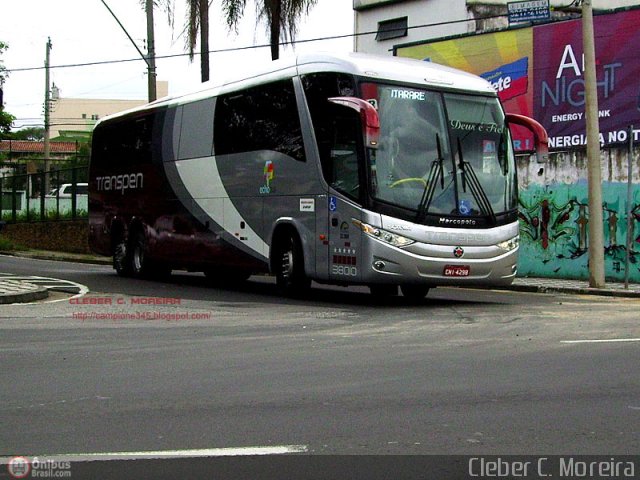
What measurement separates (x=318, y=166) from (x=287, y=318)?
320cm

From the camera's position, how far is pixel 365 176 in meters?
15.2

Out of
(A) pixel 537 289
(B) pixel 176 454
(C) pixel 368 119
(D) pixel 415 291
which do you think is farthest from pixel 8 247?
(B) pixel 176 454

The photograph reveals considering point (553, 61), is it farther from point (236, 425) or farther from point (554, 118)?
point (236, 425)

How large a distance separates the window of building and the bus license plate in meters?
21.9

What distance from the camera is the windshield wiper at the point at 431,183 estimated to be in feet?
49.9

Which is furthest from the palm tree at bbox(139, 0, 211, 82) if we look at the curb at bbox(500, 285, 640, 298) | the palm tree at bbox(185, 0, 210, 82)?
the curb at bbox(500, 285, 640, 298)

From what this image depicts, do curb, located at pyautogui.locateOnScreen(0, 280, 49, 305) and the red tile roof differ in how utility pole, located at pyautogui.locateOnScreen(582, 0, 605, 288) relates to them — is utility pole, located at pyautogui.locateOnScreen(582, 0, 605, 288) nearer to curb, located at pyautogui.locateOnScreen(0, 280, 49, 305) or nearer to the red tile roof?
curb, located at pyautogui.locateOnScreen(0, 280, 49, 305)

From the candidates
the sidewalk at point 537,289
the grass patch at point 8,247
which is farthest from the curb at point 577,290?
the grass patch at point 8,247

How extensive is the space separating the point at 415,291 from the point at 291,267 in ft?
6.88

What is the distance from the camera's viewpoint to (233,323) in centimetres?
1322

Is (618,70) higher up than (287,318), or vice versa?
(618,70)

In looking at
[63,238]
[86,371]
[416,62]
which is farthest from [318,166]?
[63,238]

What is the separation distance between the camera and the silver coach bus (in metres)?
15.2

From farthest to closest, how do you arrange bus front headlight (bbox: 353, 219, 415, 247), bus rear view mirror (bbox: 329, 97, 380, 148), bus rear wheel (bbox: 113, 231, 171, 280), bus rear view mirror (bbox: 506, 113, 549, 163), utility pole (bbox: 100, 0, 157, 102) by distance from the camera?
utility pole (bbox: 100, 0, 157, 102)
bus rear wheel (bbox: 113, 231, 171, 280)
bus rear view mirror (bbox: 506, 113, 549, 163)
bus front headlight (bbox: 353, 219, 415, 247)
bus rear view mirror (bbox: 329, 97, 380, 148)
